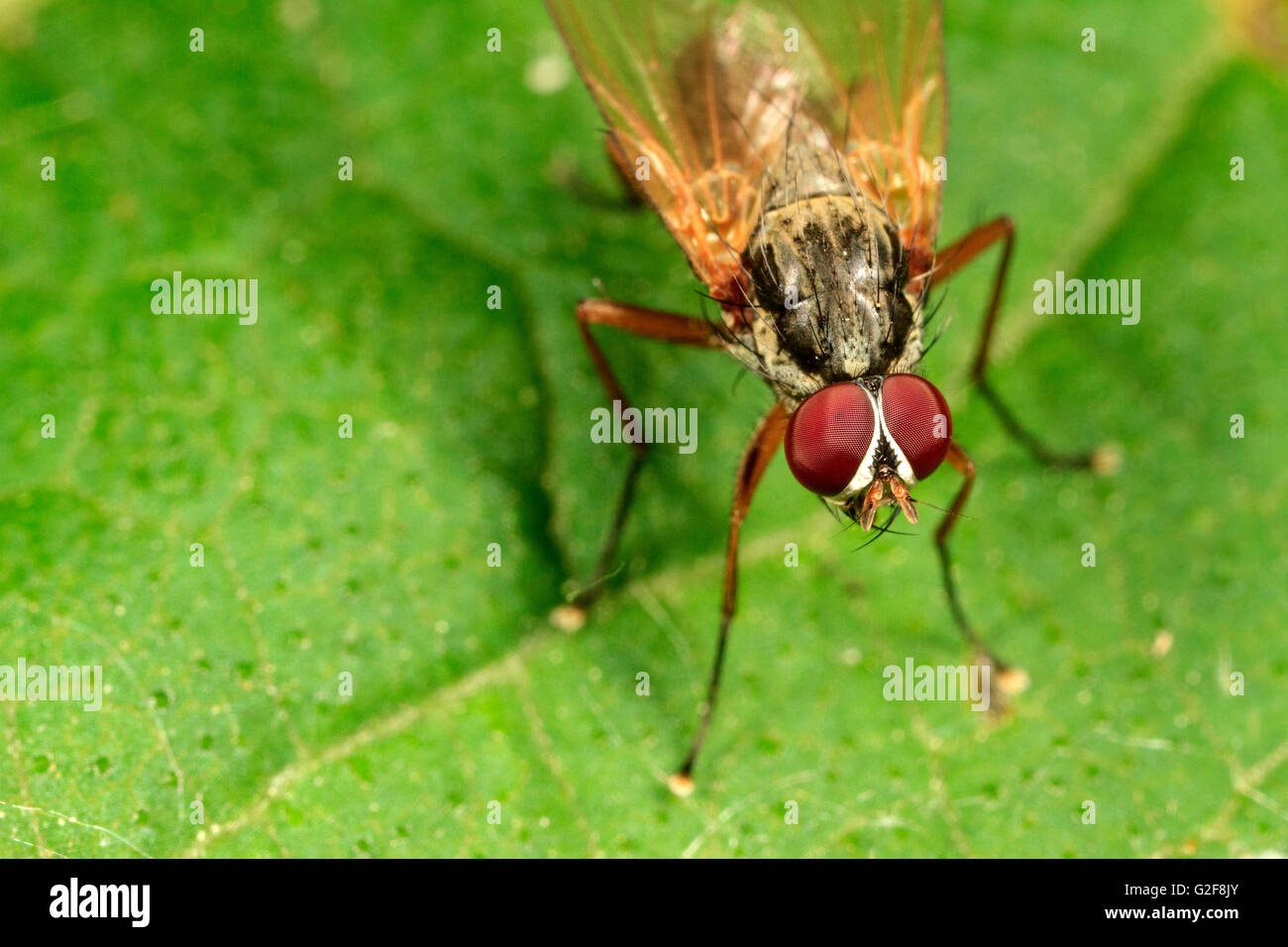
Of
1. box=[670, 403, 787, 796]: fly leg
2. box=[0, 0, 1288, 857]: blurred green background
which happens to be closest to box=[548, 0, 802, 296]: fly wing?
box=[670, 403, 787, 796]: fly leg

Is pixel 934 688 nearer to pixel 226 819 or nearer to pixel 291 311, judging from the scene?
pixel 226 819

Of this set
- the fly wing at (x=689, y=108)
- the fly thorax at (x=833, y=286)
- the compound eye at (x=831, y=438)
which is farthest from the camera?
the fly wing at (x=689, y=108)

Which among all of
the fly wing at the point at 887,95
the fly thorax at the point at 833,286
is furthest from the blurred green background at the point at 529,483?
the fly thorax at the point at 833,286

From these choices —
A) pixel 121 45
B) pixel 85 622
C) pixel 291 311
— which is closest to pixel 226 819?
pixel 85 622

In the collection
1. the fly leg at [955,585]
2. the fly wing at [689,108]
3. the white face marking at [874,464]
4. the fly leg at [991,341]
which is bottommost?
the fly leg at [955,585]

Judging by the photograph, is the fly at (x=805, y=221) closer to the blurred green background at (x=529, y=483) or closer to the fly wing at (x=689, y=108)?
the fly wing at (x=689, y=108)

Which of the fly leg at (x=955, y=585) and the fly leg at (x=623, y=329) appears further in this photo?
the fly leg at (x=623, y=329)

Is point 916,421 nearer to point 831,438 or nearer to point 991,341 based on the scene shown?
point 831,438
